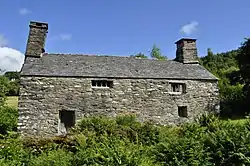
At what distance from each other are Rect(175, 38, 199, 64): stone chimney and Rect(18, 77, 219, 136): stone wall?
10.9 feet

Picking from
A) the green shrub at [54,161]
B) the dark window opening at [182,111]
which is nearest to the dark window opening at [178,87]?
the dark window opening at [182,111]

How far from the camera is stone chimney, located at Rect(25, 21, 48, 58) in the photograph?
2146 cm

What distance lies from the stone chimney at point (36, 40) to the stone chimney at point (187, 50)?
38.3 feet

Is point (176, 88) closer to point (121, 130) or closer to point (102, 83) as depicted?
point (102, 83)

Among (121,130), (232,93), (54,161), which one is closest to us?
(54,161)

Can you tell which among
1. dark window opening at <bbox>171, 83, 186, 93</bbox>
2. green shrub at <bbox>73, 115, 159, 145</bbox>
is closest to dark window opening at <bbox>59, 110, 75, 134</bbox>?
green shrub at <bbox>73, 115, 159, 145</bbox>

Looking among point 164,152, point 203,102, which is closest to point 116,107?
point 203,102

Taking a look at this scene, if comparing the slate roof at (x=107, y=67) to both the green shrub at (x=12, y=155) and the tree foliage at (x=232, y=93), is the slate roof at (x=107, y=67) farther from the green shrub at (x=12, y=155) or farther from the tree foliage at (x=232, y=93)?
the green shrub at (x=12, y=155)

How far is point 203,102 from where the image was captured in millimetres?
23062

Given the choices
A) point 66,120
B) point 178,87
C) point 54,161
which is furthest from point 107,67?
point 54,161

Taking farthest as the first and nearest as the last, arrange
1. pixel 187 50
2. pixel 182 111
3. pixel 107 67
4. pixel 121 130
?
pixel 187 50 < pixel 182 111 < pixel 107 67 < pixel 121 130

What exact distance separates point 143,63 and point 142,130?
30.8ft

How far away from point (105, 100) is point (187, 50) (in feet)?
31.1

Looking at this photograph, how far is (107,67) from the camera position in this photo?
22500mm
